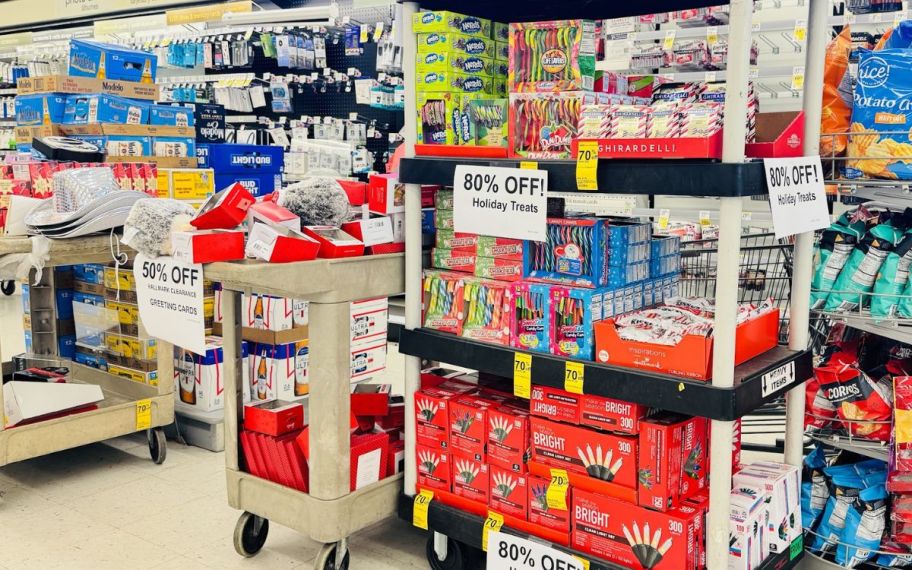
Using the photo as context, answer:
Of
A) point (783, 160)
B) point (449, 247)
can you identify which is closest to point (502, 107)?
point (449, 247)

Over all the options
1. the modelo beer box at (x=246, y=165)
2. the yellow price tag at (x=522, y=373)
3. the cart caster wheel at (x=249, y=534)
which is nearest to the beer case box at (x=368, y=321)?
the modelo beer box at (x=246, y=165)

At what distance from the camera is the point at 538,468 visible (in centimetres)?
253

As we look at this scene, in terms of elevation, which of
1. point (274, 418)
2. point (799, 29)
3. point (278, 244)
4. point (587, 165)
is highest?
point (799, 29)

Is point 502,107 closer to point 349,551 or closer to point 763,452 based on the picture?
point 349,551

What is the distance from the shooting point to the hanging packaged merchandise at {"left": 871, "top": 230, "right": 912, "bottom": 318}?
2.49 meters

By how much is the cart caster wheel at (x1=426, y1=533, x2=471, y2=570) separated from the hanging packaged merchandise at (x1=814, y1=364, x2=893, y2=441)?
1.29 metres

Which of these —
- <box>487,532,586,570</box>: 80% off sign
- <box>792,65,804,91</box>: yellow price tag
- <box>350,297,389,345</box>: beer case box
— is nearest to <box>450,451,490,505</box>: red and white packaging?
<box>487,532,586,570</box>: 80% off sign

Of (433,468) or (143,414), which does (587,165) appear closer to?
(433,468)

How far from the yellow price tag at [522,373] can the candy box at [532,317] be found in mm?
48

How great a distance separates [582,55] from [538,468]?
4.05 feet

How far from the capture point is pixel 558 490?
2.46 metres

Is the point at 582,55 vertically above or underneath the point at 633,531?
above

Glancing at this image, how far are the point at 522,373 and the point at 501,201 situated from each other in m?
0.52

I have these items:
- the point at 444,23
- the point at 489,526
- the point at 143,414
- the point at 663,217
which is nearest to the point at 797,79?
the point at 663,217
